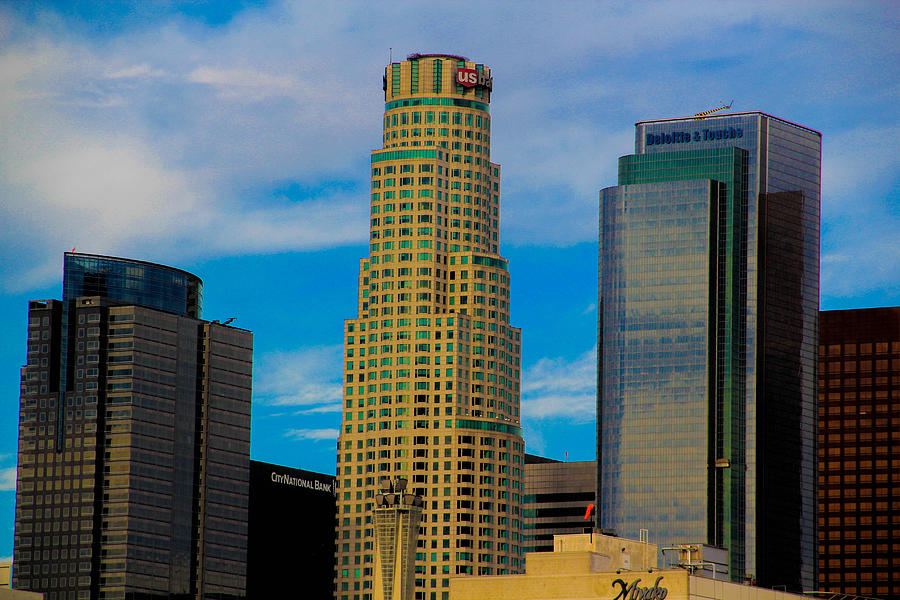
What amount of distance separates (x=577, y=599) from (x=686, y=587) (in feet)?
43.6

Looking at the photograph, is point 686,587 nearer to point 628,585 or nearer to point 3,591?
point 628,585

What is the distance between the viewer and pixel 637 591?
190750 millimetres

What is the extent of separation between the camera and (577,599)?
7717 inches

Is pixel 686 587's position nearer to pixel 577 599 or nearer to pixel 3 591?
pixel 577 599

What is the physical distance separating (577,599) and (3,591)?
58.0m

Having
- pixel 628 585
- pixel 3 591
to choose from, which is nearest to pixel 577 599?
pixel 628 585

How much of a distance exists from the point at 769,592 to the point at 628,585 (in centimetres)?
1676

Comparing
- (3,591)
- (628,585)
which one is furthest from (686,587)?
(3,591)

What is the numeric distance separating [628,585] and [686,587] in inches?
269

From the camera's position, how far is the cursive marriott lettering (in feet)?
619

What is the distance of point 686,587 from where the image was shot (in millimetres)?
187875

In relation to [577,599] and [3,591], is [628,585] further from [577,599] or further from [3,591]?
[3,591]

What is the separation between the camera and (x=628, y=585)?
192125mm

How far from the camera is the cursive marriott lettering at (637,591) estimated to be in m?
189
